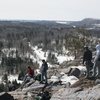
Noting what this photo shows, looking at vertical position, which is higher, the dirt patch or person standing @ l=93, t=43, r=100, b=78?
person standing @ l=93, t=43, r=100, b=78

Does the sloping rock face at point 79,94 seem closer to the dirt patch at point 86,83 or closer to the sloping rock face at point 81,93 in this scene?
the sloping rock face at point 81,93

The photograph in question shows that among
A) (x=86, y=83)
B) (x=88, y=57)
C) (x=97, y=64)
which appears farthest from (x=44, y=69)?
(x=97, y=64)

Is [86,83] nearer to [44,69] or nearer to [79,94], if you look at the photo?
[79,94]

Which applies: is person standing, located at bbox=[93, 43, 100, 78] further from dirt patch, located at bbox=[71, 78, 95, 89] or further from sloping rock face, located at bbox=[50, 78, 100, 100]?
sloping rock face, located at bbox=[50, 78, 100, 100]

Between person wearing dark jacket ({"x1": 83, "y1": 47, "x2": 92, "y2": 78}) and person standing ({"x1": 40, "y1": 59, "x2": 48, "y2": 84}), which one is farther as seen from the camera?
person standing ({"x1": 40, "y1": 59, "x2": 48, "y2": 84})

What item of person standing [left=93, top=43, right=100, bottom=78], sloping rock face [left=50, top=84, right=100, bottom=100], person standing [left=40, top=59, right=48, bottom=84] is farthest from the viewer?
person standing [left=40, top=59, right=48, bottom=84]

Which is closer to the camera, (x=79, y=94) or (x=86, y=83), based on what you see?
(x=79, y=94)

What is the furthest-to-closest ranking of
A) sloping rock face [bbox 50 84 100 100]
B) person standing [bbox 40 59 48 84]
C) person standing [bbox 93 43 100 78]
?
person standing [bbox 40 59 48 84] → person standing [bbox 93 43 100 78] → sloping rock face [bbox 50 84 100 100]

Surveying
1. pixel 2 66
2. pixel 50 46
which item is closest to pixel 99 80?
pixel 2 66

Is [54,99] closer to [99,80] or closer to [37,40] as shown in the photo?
[99,80]

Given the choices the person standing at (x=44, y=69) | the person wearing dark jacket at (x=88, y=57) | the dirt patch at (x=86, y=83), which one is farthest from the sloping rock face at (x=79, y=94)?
the person standing at (x=44, y=69)

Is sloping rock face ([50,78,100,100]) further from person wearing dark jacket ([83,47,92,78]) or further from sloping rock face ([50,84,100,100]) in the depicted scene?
person wearing dark jacket ([83,47,92,78])

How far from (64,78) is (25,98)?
638cm

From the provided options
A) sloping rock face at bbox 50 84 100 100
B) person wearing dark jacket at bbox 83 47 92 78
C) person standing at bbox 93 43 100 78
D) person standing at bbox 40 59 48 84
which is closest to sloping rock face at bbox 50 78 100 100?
sloping rock face at bbox 50 84 100 100
